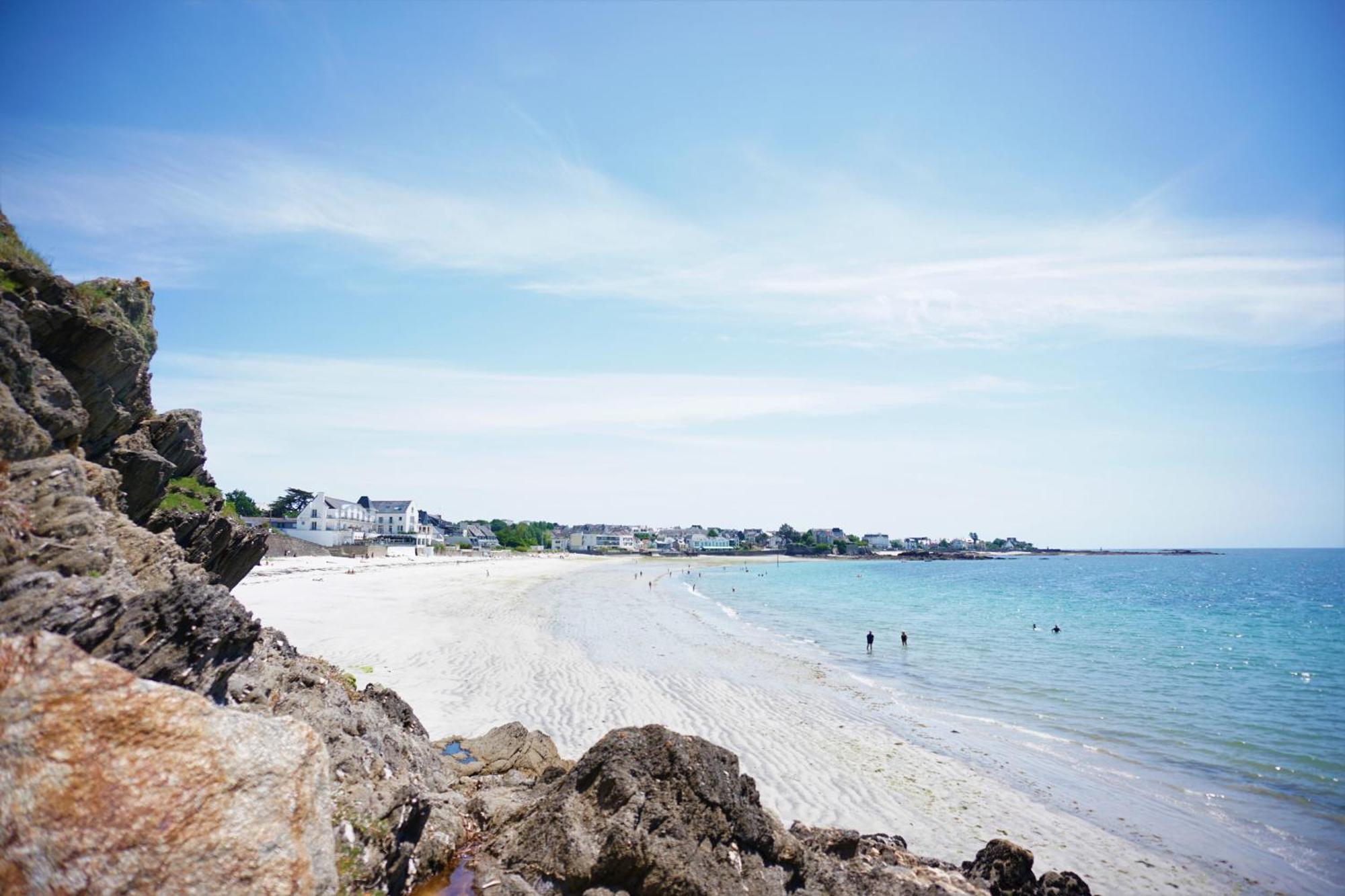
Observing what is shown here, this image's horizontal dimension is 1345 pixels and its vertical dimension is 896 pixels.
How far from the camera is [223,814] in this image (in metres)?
4.46

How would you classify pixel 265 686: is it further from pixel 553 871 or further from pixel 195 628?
pixel 553 871

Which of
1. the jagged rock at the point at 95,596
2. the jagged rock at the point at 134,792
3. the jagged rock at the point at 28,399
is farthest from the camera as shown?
the jagged rock at the point at 28,399

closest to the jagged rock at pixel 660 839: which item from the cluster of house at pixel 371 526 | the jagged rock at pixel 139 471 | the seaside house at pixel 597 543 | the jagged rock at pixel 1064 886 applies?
the jagged rock at pixel 1064 886

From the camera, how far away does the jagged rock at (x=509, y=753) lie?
10.5 meters

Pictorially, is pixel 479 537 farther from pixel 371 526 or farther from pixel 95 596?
pixel 95 596

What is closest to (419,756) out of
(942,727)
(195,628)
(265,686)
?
(265,686)

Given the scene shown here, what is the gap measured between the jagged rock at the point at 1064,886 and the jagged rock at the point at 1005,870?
120 mm

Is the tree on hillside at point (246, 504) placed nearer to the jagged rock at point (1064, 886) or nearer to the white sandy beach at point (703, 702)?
the white sandy beach at point (703, 702)

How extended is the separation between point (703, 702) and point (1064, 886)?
1415 cm

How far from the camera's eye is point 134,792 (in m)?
4.23

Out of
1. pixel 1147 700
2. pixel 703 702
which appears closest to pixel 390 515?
pixel 703 702

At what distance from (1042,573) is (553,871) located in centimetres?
14912

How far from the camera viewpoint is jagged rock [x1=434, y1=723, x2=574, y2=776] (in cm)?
1054

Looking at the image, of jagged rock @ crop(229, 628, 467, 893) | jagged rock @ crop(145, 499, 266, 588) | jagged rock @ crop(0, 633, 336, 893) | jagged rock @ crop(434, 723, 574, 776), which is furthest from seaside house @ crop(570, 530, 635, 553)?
jagged rock @ crop(0, 633, 336, 893)
